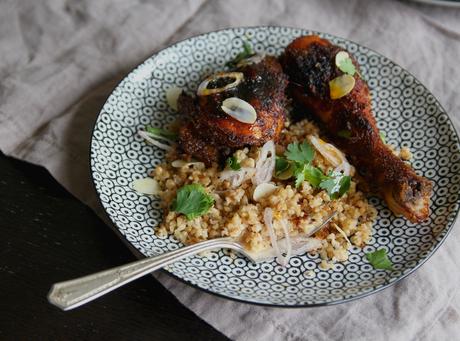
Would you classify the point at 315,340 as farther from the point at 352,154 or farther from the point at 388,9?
the point at 388,9

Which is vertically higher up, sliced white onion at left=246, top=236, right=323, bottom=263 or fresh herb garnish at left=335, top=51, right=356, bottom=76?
fresh herb garnish at left=335, top=51, right=356, bottom=76

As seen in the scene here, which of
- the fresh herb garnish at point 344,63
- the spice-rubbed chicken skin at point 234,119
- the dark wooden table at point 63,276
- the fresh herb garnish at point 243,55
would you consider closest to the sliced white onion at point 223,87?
the spice-rubbed chicken skin at point 234,119

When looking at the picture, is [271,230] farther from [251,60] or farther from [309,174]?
[251,60]

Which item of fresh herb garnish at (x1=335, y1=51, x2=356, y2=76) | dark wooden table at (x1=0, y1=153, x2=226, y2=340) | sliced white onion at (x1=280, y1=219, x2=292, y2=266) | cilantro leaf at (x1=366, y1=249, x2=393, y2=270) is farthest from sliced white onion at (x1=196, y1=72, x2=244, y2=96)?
cilantro leaf at (x1=366, y1=249, x2=393, y2=270)

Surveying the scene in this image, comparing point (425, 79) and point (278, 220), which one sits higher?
point (425, 79)

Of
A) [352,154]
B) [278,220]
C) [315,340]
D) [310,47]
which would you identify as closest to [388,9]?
[310,47]

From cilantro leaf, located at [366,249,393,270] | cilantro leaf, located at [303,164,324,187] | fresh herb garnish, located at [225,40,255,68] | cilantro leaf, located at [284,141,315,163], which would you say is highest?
fresh herb garnish, located at [225,40,255,68]

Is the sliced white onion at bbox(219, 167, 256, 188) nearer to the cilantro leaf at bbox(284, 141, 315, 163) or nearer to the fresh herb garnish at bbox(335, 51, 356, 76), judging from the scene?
the cilantro leaf at bbox(284, 141, 315, 163)
